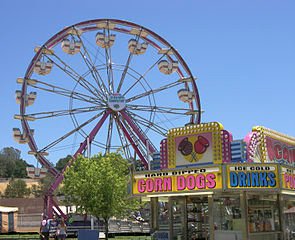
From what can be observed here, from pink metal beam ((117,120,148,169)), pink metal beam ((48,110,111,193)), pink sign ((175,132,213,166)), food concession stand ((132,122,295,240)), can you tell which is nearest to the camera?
food concession stand ((132,122,295,240))

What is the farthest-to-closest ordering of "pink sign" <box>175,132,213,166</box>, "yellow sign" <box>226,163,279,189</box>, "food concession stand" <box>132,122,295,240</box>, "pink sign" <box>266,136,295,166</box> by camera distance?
"pink sign" <box>266,136,295,166</box>, "pink sign" <box>175,132,213,166</box>, "food concession stand" <box>132,122,295,240</box>, "yellow sign" <box>226,163,279,189</box>

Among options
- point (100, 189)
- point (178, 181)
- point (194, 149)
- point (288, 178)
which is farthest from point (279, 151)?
point (100, 189)

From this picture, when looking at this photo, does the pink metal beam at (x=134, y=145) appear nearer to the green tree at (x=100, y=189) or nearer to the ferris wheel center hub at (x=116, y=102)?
the ferris wheel center hub at (x=116, y=102)

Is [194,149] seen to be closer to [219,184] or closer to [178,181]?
[178,181]

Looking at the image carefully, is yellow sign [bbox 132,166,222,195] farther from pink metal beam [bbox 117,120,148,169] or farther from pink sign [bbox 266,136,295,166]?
pink metal beam [bbox 117,120,148,169]

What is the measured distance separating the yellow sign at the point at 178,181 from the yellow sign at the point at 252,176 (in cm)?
46

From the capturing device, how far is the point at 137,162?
39656 millimetres

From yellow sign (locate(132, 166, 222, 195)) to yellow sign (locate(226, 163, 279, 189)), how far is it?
460 millimetres

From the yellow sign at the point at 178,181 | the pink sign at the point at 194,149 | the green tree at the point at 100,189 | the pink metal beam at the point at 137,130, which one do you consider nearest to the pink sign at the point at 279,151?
the pink sign at the point at 194,149

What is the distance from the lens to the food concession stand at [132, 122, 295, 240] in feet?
61.1

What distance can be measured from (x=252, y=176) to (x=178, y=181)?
2872 mm

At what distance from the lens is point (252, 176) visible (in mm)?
18531

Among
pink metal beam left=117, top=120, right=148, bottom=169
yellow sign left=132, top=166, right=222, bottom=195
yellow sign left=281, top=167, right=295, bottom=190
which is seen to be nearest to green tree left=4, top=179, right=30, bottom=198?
pink metal beam left=117, top=120, right=148, bottom=169

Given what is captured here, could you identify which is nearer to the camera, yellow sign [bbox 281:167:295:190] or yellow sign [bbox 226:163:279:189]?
yellow sign [bbox 226:163:279:189]
